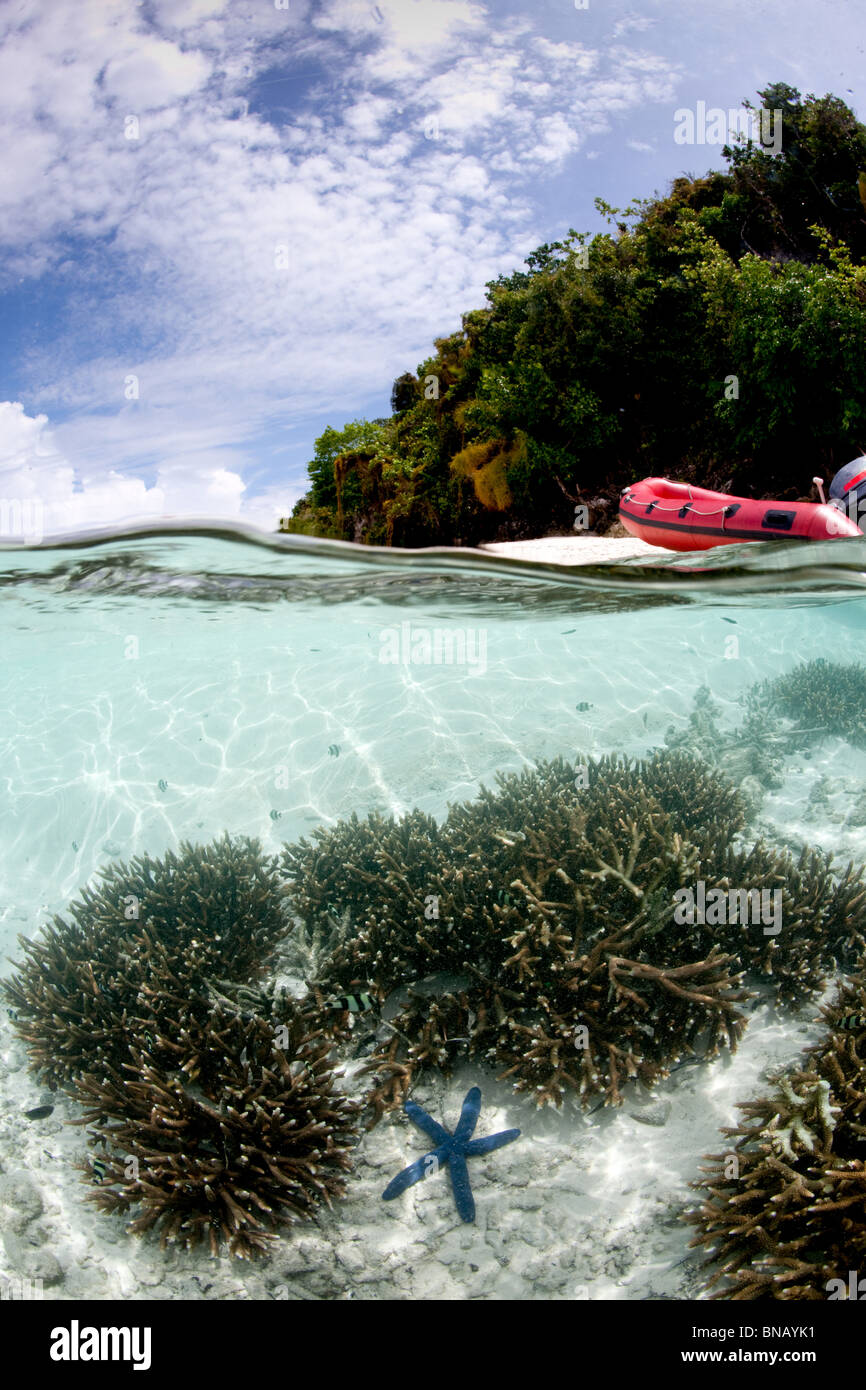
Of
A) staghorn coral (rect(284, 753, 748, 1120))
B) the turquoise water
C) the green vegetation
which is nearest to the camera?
staghorn coral (rect(284, 753, 748, 1120))

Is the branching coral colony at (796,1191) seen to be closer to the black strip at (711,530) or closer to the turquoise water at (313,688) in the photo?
the turquoise water at (313,688)

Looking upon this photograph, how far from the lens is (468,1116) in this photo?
16.8ft

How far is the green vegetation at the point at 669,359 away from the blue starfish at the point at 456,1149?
22951 millimetres

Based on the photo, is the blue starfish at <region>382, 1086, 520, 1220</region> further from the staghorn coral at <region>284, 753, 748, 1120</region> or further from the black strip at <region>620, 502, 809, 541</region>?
the black strip at <region>620, 502, 809, 541</region>

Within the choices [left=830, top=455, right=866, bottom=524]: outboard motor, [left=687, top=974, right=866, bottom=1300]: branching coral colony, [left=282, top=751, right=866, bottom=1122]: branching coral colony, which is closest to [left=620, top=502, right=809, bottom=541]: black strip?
[left=830, top=455, right=866, bottom=524]: outboard motor

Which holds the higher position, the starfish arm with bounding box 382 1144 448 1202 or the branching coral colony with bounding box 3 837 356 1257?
the branching coral colony with bounding box 3 837 356 1257

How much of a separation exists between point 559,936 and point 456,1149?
1.64 metres

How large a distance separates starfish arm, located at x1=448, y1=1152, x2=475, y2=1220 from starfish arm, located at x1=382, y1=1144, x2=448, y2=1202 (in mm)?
88

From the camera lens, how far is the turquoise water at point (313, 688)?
10406 millimetres

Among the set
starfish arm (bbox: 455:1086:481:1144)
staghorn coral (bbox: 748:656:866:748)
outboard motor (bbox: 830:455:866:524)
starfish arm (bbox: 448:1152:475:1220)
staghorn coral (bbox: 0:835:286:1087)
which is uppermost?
outboard motor (bbox: 830:455:866:524)

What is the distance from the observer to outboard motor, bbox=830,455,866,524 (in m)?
13.9

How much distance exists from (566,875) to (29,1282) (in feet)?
15.4

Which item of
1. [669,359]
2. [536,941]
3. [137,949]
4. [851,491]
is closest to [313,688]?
[137,949]

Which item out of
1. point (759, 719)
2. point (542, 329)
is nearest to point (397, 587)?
point (759, 719)
